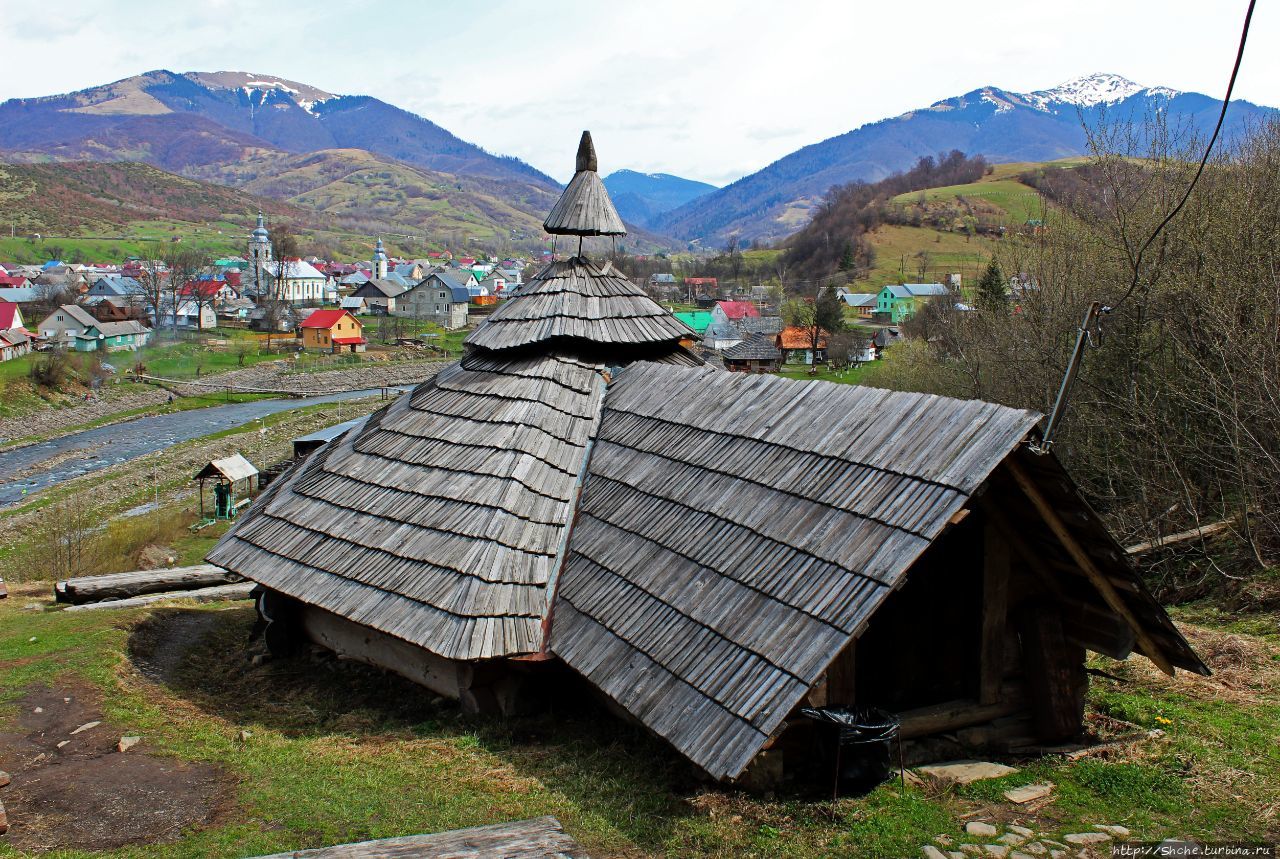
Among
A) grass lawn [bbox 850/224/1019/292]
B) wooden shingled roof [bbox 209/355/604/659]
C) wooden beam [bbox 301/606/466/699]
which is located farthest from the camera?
grass lawn [bbox 850/224/1019/292]

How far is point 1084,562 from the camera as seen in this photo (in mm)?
7695

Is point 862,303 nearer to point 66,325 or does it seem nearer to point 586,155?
point 66,325

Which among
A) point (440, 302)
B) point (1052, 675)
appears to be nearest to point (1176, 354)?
point (1052, 675)

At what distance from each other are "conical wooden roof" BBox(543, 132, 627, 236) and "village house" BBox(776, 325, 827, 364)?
5159 centimetres

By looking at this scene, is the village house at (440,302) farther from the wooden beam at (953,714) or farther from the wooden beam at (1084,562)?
the wooden beam at (1084,562)

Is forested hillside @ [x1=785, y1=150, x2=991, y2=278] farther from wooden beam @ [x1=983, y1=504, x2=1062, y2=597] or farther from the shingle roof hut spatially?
wooden beam @ [x1=983, y1=504, x2=1062, y2=597]

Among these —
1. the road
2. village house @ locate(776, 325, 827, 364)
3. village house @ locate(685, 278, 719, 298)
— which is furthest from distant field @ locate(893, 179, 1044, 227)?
the road

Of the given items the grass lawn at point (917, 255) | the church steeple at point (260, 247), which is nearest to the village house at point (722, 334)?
the grass lawn at point (917, 255)

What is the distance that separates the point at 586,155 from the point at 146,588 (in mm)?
11620

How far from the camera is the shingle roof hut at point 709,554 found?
729cm

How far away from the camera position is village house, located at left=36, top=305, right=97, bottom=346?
6869cm

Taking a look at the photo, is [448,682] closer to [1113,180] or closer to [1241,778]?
[1241,778]

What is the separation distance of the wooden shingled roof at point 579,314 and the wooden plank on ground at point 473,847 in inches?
325

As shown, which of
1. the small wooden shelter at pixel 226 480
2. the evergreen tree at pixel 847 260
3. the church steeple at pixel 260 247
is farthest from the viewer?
the church steeple at pixel 260 247
